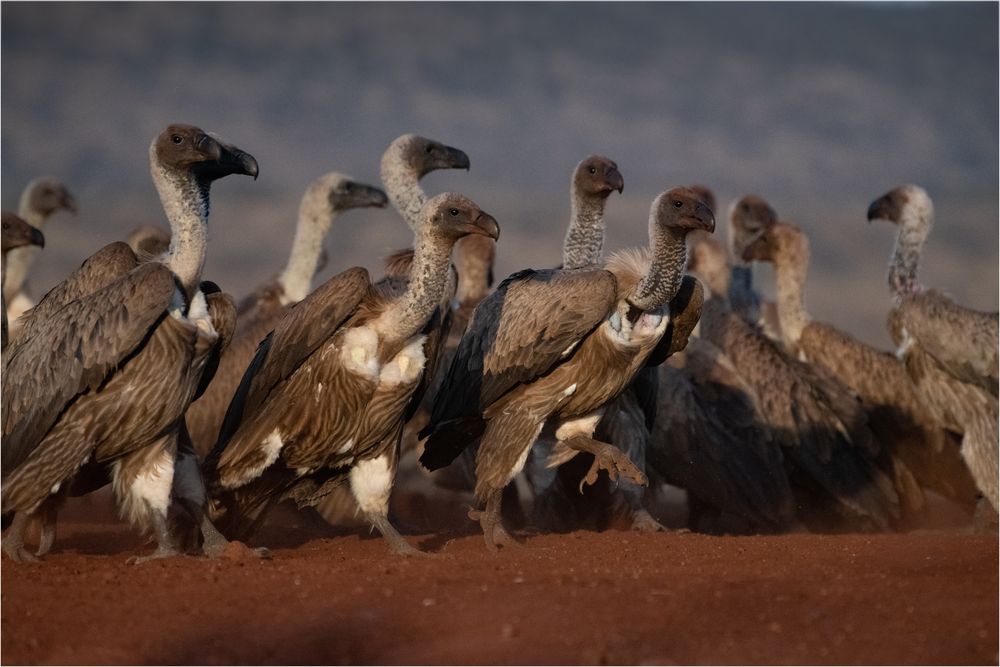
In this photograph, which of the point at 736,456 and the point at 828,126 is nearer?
the point at 736,456

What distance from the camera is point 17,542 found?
800 centimetres

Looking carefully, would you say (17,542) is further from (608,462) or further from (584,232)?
(584,232)

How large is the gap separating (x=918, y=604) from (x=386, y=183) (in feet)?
16.6

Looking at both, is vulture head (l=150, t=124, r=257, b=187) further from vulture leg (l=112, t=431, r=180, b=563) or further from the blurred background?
the blurred background

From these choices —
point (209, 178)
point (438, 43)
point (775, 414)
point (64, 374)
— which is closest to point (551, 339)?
point (209, 178)

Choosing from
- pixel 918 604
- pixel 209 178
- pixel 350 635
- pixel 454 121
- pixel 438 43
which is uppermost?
pixel 438 43

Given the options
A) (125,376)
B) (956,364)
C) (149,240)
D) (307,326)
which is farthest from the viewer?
(149,240)

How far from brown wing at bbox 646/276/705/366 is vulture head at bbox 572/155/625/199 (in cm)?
100

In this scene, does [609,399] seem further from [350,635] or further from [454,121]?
[454,121]

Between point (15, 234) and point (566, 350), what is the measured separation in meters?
4.02

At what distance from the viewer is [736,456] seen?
36.0ft

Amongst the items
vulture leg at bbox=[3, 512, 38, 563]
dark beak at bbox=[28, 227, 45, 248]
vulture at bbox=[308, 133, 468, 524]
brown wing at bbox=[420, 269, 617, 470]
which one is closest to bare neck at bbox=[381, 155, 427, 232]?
vulture at bbox=[308, 133, 468, 524]

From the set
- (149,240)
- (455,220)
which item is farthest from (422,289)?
(149,240)

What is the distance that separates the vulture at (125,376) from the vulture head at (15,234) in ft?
8.97
